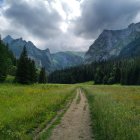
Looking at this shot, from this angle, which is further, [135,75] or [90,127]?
[135,75]

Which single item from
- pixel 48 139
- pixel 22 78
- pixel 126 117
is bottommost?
pixel 48 139

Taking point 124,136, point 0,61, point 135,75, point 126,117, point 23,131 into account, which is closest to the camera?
point 124,136

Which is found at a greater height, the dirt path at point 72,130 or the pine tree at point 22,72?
the pine tree at point 22,72

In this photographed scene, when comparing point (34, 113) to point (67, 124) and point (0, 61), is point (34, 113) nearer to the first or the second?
point (67, 124)

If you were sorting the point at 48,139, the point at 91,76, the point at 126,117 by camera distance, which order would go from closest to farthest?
1. the point at 48,139
2. the point at 126,117
3. the point at 91,76

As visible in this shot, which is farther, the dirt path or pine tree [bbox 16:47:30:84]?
pine tree [bbox 16:47:30:84]

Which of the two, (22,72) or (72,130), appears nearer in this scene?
(72,130)

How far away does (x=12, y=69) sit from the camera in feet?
373

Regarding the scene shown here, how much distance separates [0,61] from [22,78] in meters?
8.51

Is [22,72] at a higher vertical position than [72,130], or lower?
higher

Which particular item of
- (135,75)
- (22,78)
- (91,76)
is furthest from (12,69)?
(91,76)

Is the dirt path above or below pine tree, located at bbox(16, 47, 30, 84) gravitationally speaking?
below

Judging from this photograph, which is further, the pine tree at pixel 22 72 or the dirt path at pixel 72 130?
the pine tree at pixel 22 72

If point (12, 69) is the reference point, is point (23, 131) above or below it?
below
